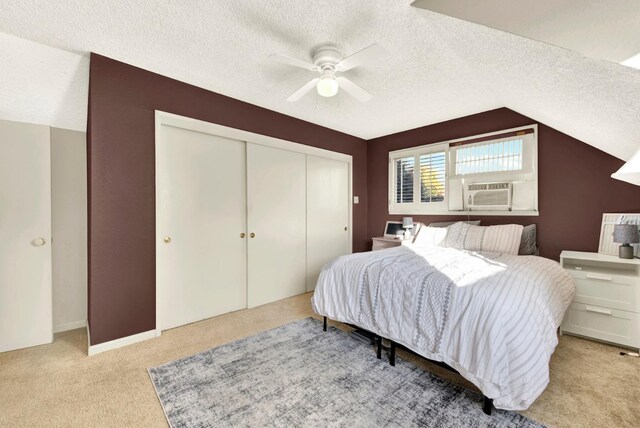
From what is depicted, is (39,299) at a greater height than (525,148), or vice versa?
(525,148)

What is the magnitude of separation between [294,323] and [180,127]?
228 centimetres

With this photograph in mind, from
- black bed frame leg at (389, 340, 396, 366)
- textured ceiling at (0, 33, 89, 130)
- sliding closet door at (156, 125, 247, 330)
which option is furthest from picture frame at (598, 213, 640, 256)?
textured ceiling at (0, 33, 89, 130)

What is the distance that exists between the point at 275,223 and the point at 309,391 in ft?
7.03

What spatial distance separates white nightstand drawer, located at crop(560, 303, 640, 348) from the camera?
2.20 metres

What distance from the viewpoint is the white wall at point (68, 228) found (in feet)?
8.98


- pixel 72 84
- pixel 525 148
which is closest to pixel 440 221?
pixel 525 148

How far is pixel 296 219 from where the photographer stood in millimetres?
3830

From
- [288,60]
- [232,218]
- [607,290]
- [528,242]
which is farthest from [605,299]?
[232,218]

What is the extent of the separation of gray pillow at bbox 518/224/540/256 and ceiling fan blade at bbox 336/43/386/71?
247cm

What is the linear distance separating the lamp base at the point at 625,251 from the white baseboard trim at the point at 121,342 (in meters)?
4.20

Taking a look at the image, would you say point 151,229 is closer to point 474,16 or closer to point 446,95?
point 474,16

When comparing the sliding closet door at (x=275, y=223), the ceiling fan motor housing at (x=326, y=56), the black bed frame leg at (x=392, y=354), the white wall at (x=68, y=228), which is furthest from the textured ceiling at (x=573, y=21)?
the white wall at (x=68, y=228)

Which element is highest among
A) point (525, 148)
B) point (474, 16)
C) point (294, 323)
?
point (474, 16)

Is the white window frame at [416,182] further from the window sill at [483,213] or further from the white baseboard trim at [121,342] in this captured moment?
the white baseboard trim at [121,342]
